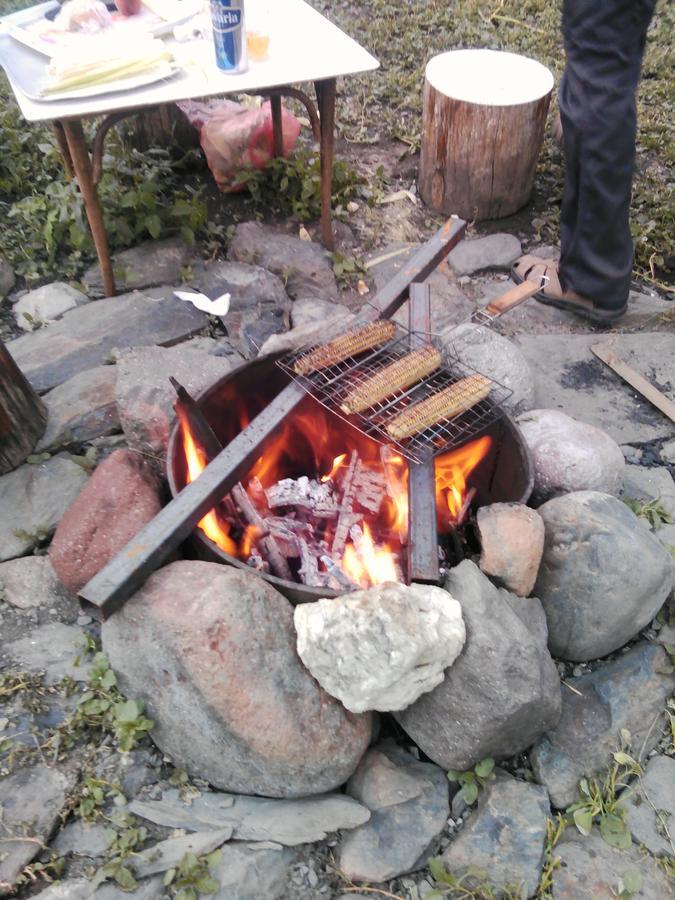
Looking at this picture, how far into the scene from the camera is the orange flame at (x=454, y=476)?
2756 mm

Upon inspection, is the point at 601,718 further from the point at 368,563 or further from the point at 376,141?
Result: the point at 376,141

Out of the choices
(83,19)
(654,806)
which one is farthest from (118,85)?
(654,806)

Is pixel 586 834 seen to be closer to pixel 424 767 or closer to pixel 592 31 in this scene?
pixel 424 767

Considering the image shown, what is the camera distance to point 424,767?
229cm

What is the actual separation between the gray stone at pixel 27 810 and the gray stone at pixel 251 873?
1.60ft

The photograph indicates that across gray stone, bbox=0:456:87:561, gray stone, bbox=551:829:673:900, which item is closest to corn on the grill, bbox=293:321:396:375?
gray stone, bbox=0:456:87:561

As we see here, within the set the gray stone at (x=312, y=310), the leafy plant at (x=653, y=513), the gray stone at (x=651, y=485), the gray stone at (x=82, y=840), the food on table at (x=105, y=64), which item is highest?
the food on table at (x=105, y=64)

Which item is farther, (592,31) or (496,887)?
(592,31)

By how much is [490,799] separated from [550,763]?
0.25 metres

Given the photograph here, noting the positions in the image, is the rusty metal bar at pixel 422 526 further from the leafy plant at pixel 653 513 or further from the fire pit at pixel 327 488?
the leafy plant at pixel 653 513

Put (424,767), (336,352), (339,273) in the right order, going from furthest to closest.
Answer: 1. (339,273)
2. (336,352)
3. (424,767)

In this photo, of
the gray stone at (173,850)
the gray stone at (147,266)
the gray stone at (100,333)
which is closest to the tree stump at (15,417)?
the gray stone at (100,333)

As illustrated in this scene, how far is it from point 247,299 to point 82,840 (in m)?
2.78

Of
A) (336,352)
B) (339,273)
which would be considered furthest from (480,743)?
(339,273)
